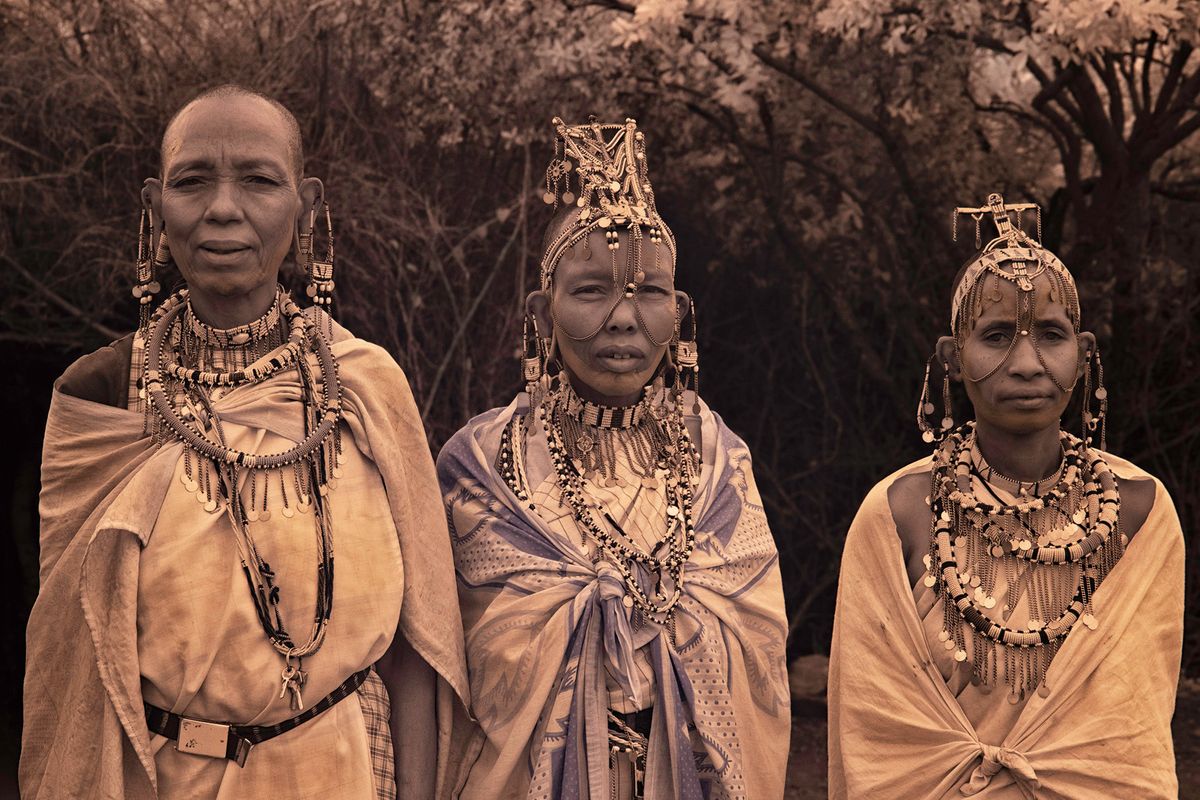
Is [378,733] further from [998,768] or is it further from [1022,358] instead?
[1022,358]

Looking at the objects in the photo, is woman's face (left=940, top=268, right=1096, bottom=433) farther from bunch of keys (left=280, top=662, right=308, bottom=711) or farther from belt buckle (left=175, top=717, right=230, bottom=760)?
belt buckle (left=175, top=717, right=230, bottom=760)

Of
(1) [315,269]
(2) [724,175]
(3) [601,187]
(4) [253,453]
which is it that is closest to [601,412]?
(3) [601,187]

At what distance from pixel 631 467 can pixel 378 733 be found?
0.93 m

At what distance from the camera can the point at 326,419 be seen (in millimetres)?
3812

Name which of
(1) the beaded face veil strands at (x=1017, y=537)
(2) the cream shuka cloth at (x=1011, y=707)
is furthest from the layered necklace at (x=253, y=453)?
(1) the beaded face veil strands at (x=1017, y=537)

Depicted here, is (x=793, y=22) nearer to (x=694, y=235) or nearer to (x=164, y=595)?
(x=694, y=235)

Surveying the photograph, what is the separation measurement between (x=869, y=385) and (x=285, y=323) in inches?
192

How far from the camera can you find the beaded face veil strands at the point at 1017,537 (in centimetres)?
Result: 385

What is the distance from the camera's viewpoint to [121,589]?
11.7 ft

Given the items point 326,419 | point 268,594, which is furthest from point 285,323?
point 268,594

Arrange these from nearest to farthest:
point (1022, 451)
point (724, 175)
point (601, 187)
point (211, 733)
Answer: point (211, 733)
point (1022, 451)
point (601, 187)
point (724, 175)

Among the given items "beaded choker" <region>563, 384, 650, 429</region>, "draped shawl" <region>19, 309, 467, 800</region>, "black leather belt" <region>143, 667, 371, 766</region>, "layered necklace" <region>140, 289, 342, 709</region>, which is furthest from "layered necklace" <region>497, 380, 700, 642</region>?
"black leather belt" <region>143, 667, 371, 766</region>

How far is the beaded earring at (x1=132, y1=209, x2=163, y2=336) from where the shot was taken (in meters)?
3.82

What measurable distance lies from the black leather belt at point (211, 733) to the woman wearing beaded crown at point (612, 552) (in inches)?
24.0
